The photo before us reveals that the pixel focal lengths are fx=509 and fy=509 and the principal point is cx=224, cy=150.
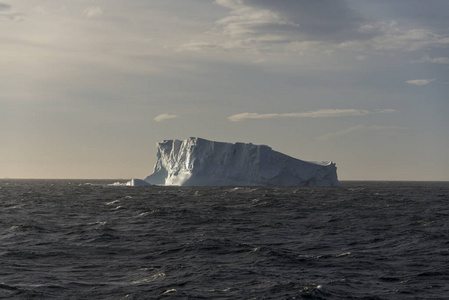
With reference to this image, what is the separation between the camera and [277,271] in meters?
16.8

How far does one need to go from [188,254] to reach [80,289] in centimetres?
625

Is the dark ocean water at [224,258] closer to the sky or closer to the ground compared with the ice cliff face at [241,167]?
closer to the ground

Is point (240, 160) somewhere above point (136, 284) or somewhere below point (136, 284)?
above

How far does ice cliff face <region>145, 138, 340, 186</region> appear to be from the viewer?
92688 millimetres

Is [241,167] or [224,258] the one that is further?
[241,167]

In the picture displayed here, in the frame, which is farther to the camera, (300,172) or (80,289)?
(300,172)

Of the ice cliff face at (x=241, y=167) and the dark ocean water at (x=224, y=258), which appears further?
the ice cliff face at (x=241, y=167)

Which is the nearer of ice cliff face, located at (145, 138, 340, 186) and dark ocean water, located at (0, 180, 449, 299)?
dark ocean water, located at (0, 180, 449, 299)

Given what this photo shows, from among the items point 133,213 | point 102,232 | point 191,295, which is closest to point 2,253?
point 102,232

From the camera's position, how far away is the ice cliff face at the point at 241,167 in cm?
9269

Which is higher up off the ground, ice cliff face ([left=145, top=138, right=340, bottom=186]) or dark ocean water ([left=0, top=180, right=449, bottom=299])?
ice cliff face ([left=145, top=138, right=340, bottom=186])

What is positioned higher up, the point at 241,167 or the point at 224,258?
the point at 241,167

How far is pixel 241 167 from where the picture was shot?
94.0m

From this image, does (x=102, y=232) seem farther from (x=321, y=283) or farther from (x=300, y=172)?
(x=300, y=172)
